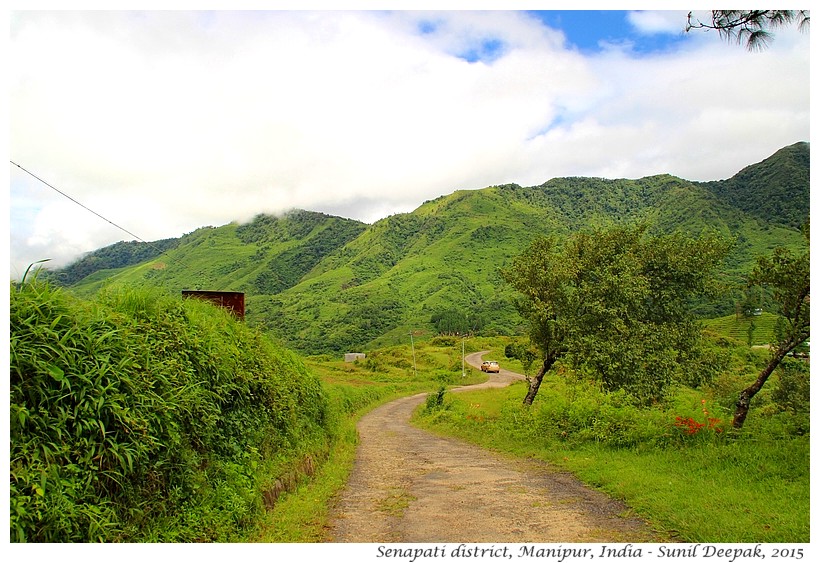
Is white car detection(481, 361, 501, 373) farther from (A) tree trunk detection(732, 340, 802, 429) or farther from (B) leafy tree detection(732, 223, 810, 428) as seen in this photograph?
(B) leafy tree detection(732, 223, 810, 428)

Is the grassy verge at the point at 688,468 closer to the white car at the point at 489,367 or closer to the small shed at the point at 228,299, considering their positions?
the small shed at the point at 228,299

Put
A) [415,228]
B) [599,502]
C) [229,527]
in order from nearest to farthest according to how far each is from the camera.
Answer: [229,527], [599,502], [415,228]

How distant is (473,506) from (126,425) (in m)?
4.69

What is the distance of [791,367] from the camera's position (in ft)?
47.2

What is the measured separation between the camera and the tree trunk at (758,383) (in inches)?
416

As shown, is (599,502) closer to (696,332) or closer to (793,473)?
(793,473)

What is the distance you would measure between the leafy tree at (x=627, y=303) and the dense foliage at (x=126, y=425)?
1177 centimetres

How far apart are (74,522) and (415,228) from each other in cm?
18676

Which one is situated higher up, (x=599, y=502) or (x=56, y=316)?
(x=56, y=316)

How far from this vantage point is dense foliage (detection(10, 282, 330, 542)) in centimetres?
416

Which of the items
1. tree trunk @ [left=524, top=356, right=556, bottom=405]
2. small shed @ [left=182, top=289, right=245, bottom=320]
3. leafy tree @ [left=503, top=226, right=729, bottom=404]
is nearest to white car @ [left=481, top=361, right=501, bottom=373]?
tree trunk @ [left=524, top=356, right=556, bottom=405]

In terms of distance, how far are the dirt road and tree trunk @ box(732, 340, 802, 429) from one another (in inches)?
147

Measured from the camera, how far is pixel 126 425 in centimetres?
478
